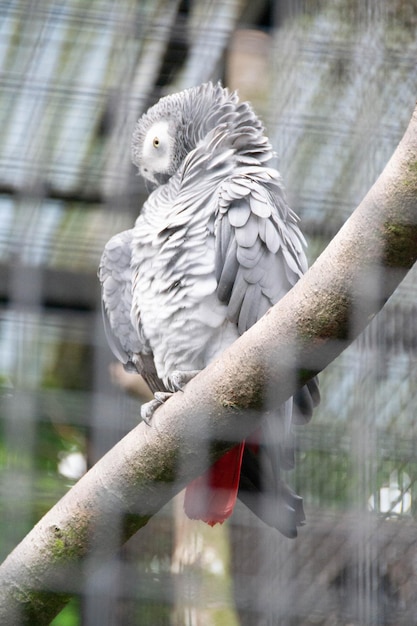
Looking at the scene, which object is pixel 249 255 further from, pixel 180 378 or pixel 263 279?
pixel 180 378

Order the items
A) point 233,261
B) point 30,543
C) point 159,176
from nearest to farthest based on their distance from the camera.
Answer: point 30,543, point 233,261, point 159,176

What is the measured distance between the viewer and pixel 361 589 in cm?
119

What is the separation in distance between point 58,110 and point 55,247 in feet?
0.80

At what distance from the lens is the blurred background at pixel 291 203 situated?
125 cm

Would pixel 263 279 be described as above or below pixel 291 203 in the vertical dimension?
below

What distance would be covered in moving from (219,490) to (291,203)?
1.83 feet

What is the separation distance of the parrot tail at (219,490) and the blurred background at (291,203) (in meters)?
0.10

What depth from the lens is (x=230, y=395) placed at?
0.86m

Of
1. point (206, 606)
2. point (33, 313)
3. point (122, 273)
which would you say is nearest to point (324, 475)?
point (206, 606)

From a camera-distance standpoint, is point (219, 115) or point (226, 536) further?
point (226, 536)

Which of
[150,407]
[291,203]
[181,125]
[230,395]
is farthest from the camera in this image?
[291,203]

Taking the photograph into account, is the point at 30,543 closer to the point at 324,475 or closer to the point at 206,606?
the point at 206,606

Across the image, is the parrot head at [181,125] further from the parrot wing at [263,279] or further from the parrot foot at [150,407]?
the parrot foot at [150,407]

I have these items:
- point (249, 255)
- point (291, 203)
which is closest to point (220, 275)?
point (249, 255)
